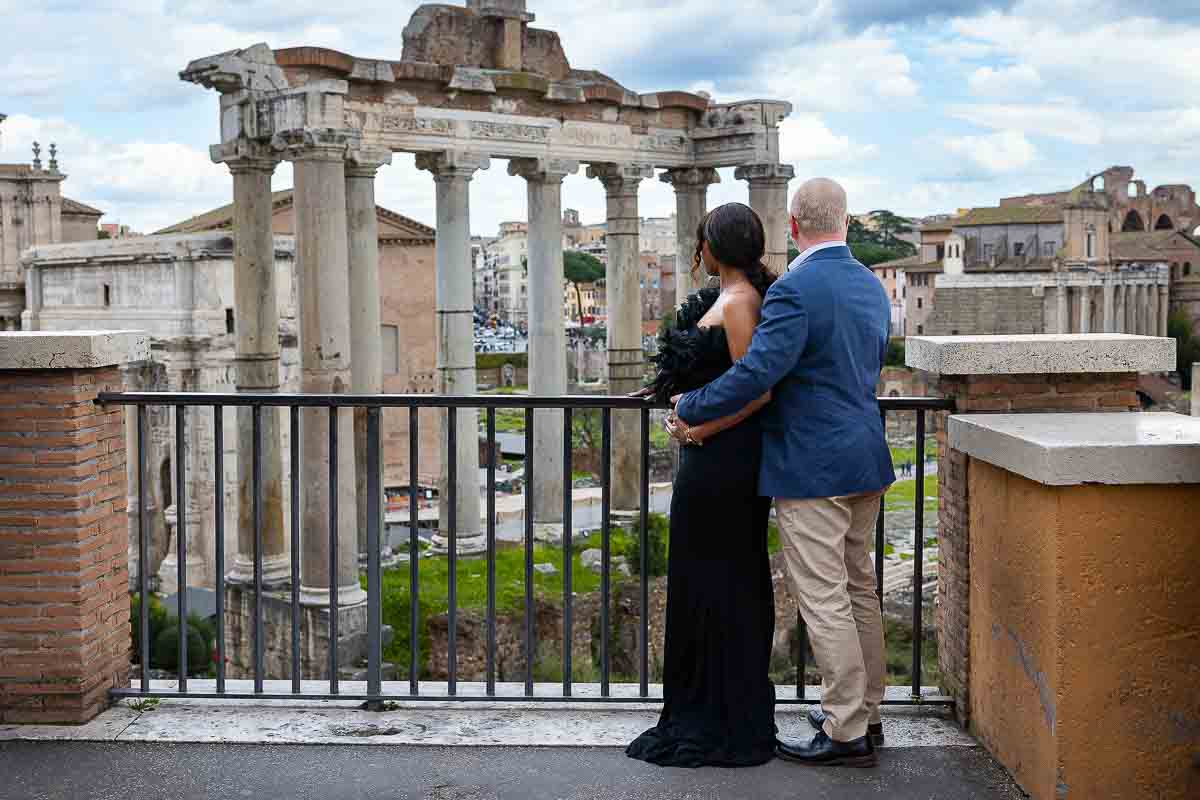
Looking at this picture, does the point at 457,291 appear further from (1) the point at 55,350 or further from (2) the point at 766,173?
(1) the point at 55,350

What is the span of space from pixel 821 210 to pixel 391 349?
37.9m

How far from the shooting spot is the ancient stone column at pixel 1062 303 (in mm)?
76500

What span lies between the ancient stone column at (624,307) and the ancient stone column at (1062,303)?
201 feet

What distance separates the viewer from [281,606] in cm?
1493

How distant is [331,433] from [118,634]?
47.5 inches

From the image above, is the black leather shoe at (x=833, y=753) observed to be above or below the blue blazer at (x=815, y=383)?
below

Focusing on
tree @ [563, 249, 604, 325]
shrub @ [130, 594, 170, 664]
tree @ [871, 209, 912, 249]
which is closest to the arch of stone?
shrub @ [130, 594, 170, 664]

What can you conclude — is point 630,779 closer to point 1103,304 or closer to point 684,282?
point 684,282

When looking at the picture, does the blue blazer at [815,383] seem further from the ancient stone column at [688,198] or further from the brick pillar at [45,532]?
the ancient stone column at [688,198]

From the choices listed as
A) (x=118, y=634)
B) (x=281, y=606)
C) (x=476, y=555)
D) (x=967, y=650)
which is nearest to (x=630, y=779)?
(x=967, y=650)

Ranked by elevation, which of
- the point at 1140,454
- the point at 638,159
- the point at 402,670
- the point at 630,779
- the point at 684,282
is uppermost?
the point at 638,159

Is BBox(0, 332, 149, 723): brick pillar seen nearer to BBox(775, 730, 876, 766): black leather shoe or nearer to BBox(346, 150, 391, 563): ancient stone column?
BBox(775, 730, 876, 766): black leather shoe

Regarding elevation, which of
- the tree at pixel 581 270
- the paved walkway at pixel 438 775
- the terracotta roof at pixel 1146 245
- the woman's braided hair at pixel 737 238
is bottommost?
the paved walkway at pixel 438 775

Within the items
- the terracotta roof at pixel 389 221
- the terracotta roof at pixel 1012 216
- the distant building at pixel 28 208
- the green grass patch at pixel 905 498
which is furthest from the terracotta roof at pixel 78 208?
the terracotta roof at pixel 1012 216
